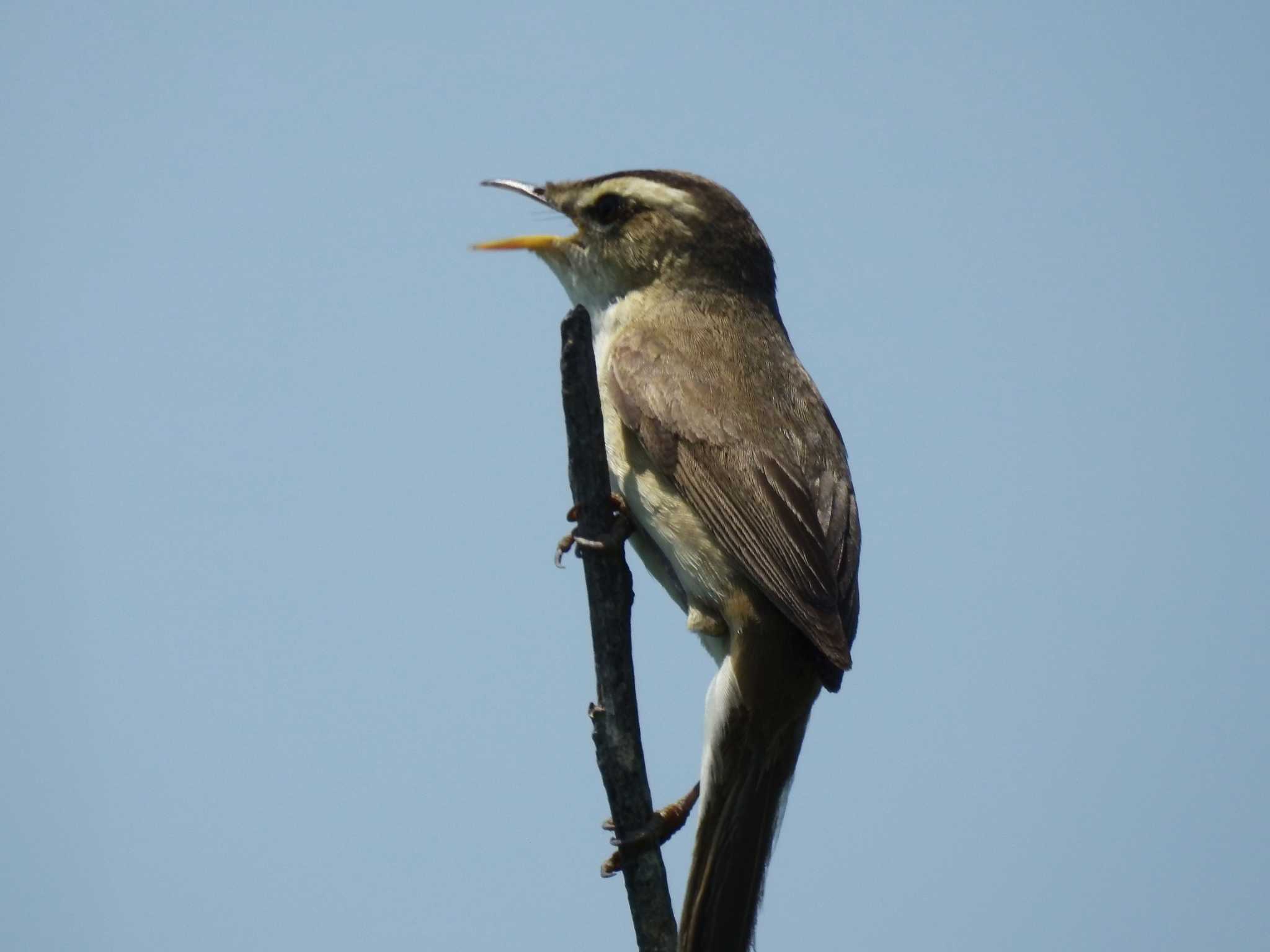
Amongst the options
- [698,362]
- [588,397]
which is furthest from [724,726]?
[698,362]

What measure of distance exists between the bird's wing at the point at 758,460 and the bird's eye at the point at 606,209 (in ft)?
2.33

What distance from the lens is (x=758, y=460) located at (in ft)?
17.0

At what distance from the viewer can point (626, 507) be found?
204 inches

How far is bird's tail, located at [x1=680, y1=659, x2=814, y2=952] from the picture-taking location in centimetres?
467

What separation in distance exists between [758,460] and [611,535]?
2.57ft

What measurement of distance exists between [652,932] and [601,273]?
305cm

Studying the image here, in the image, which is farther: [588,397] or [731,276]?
[731,276]

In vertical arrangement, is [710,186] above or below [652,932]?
above

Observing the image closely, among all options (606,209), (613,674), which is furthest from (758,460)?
(606,209)

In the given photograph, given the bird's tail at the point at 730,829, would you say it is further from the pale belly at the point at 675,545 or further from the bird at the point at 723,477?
the pale belly at the point at 675,545

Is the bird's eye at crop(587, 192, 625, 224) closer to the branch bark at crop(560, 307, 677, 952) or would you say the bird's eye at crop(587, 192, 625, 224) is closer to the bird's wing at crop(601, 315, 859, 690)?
the bird's wing at crop(601, 315, 859, 690)

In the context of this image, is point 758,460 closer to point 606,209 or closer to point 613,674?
point 613,674

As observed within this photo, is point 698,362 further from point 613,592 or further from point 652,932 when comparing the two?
point 652,932

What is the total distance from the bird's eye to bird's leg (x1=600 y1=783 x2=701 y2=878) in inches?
105
